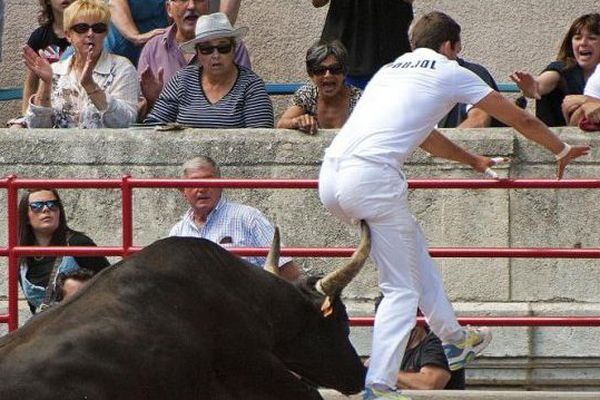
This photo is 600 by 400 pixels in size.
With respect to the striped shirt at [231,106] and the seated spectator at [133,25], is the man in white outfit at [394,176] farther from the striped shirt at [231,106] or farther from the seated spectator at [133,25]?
the seated spectator at [133,25]

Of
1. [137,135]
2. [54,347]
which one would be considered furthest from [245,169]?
[54,347]

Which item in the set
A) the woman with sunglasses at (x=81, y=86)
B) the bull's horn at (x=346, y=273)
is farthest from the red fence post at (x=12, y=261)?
the bull's horn at (x=346, y=273)

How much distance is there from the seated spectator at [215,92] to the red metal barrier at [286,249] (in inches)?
63.2

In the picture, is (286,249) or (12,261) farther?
(12,261)

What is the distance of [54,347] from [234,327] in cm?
81

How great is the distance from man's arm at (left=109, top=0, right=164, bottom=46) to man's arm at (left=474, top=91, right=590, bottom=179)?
13.8 ft

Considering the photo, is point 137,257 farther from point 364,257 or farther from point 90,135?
point 90,135

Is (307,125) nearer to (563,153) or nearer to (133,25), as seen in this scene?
(563,153)

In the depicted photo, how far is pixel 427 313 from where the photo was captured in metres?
8.96

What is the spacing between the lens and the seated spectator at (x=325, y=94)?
11.2m

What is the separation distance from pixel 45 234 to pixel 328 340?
2.60 m

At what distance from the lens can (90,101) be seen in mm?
11531

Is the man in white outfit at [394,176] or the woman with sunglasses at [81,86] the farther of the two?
the woman with sunglasses at [81,86]

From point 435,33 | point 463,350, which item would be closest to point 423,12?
point 435,33
